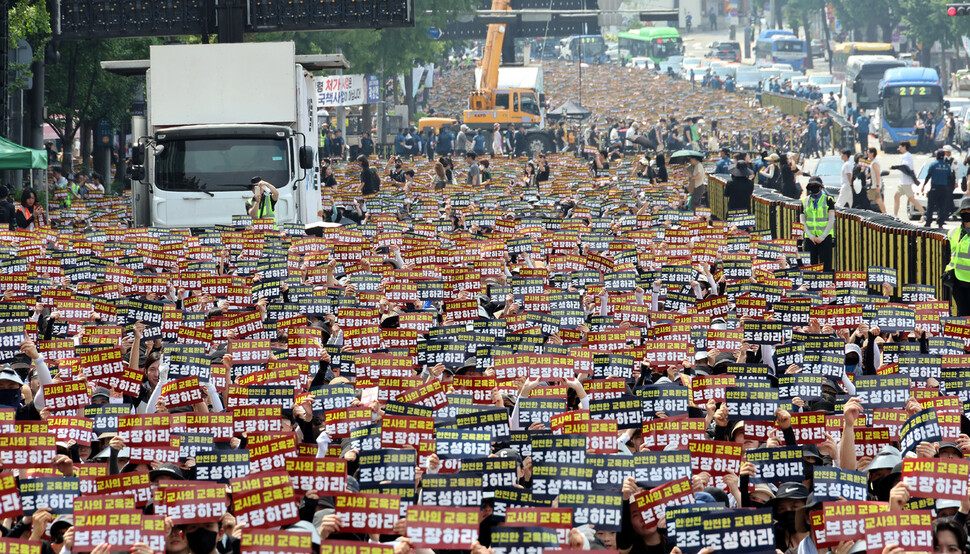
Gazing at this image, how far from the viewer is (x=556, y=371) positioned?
37.7 feet

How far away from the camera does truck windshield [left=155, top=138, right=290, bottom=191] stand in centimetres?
2327

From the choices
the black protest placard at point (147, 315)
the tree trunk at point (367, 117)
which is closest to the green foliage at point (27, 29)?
the black protest placard at point (147, 315)

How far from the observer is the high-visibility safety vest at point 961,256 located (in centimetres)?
1559

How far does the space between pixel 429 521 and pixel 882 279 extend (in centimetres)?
892

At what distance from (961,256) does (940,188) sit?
13.1 metres

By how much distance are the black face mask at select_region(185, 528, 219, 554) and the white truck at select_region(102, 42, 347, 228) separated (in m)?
15.2

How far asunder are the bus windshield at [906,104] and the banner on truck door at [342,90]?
63.7 feet

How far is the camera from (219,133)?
76.0ft

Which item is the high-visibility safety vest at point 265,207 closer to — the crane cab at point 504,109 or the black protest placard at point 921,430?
the black protest placard at point 921,430

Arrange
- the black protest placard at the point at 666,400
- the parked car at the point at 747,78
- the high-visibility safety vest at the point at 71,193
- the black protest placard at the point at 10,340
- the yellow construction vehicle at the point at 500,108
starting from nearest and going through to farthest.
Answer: the black protest placard at the point at 666,400 → the black protest placard at the point at 10,340 → the high-visibility safety vest at the point at 71,193 → the yellow construction vehicle at the point at 500,108 → the parked car at the point at 747,78

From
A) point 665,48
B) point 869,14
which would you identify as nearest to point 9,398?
point 869,14

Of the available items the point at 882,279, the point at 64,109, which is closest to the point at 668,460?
the point at 882,279

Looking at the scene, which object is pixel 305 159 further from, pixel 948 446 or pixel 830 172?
pixel 830 172

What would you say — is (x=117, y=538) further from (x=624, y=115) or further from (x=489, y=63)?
(x=624, y=115)
